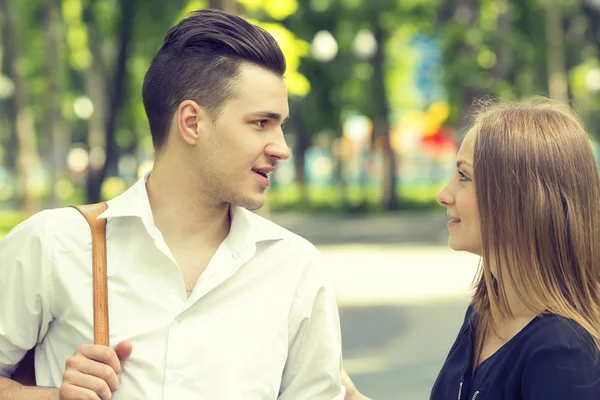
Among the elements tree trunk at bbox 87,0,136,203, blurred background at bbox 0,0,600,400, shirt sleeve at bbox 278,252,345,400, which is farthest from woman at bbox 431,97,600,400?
tree trunk at bbox 87,0,136,203

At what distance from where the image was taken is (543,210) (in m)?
2.76

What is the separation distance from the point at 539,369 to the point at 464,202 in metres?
0.56

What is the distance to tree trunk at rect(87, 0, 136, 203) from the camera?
2567 cm

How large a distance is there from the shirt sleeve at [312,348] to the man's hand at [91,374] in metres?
0.48

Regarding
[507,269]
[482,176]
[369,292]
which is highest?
[482,176]

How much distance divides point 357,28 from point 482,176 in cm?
2795

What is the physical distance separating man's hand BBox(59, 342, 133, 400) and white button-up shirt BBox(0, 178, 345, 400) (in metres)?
0.13

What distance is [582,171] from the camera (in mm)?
2801

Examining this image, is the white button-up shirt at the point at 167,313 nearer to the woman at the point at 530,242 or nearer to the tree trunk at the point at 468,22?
the woman at the point at 530,242

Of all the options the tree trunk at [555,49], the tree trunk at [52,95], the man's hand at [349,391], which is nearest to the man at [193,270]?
the man's hand at [349,391]

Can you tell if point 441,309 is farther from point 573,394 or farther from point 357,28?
point 357,28

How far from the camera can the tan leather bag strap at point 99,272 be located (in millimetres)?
2732

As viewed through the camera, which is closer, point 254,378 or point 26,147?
point 254,378

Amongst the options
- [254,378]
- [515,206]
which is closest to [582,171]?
[515,206]
